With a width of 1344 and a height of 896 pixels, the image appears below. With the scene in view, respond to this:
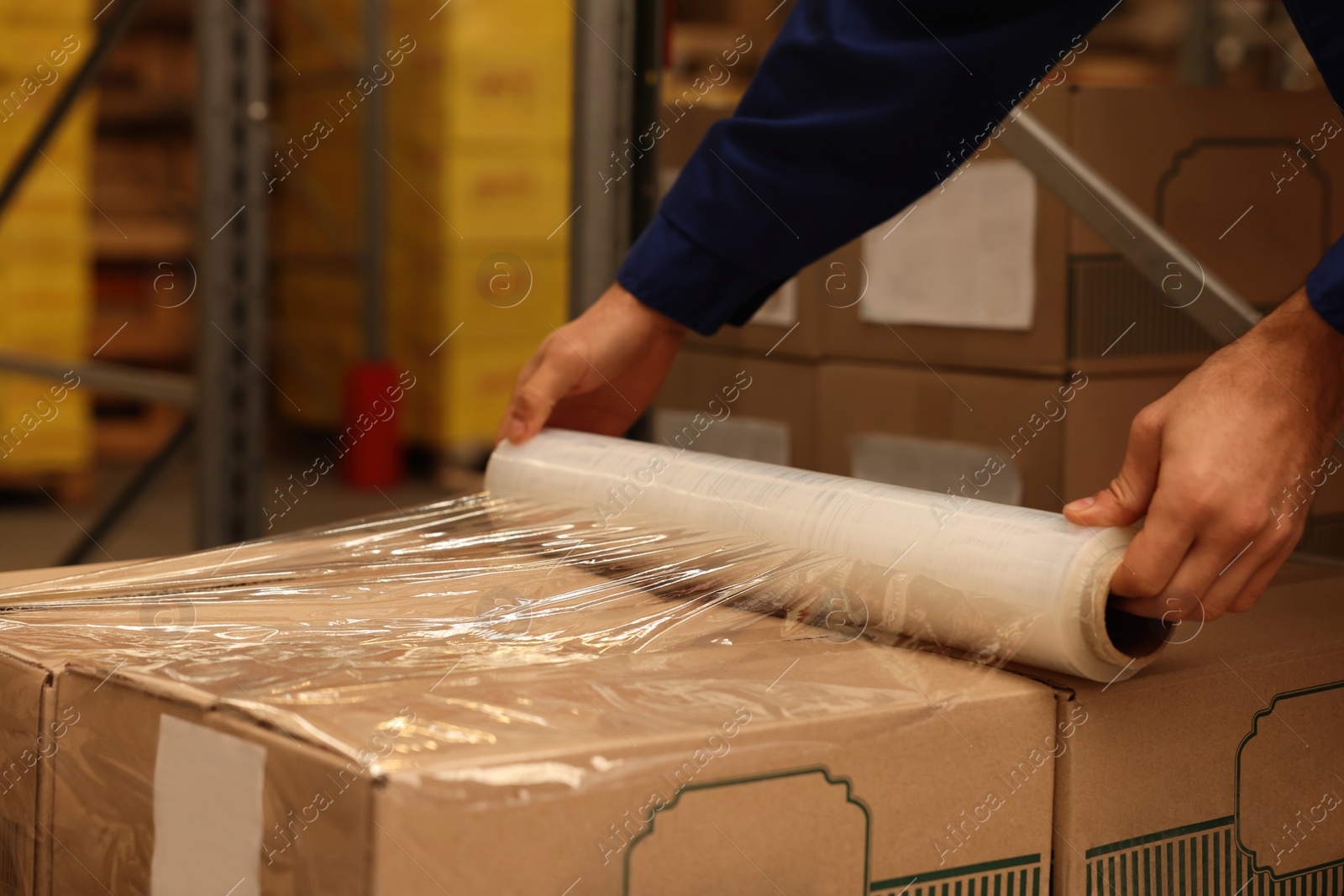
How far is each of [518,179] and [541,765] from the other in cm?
400

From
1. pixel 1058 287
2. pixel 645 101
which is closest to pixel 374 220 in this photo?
pixel 645 101

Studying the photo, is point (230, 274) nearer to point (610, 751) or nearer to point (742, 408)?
point (742, 408)

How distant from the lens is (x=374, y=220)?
460cm

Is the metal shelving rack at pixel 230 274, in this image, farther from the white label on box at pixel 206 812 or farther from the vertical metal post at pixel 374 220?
the vertical metal post at pixel 374 220

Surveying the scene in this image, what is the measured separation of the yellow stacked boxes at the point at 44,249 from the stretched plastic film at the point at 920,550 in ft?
11.5

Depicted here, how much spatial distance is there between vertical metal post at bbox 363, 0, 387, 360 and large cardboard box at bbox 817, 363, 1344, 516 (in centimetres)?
300

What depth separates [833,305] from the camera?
185 cm

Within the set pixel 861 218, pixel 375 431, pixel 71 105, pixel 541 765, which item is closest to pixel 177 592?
pixel 541 765

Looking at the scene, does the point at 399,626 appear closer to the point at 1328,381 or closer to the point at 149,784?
the point at 149,784

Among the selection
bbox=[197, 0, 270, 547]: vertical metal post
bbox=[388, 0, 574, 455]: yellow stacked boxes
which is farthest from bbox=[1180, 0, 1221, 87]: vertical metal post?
bbox=[388, 0, 574, 455]: yellow stacked boxes

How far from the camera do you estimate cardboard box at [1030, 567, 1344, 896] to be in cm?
84

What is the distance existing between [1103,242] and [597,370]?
2.09ft

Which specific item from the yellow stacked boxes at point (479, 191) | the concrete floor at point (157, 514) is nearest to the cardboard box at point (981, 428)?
the concrete floor at point (157, 514)

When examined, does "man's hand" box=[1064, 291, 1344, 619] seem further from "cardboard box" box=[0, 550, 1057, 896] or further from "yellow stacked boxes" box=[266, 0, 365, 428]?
"yellow stacked boxes" box=[266, 0, 365, 428]
